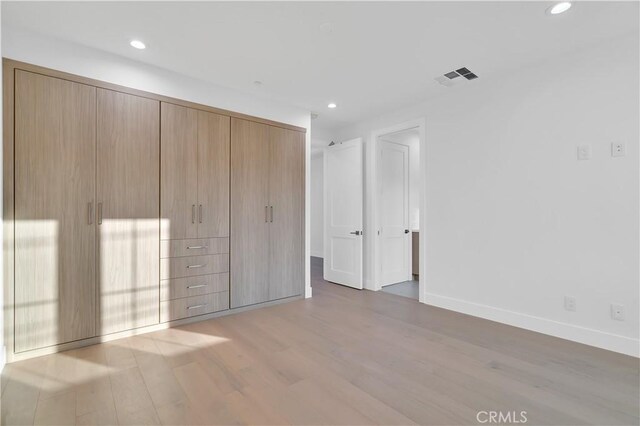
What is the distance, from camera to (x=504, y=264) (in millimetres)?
3271

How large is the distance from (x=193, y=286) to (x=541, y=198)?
12.0 feet

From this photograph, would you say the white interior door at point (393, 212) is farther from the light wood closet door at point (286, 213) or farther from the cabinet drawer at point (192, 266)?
the cabinet drawer at point (192, 266)

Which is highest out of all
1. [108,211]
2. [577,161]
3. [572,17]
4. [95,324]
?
[572,17]

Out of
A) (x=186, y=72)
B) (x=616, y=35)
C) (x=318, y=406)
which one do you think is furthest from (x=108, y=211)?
(x=616, y=35)

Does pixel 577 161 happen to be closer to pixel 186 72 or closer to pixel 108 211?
pixel 186 72

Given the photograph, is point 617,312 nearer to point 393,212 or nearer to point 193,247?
point 393,212

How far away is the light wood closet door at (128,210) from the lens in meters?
2.75

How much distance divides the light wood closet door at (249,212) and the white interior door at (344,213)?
1.51 metres

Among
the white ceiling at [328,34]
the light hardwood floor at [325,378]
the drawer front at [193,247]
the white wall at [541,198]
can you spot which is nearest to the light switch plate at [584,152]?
the white wall at [541,198]

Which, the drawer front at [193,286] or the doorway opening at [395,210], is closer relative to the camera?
the drawer front at [193,286]

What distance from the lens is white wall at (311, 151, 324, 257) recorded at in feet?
26.7

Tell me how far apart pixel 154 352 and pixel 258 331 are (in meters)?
0.90
